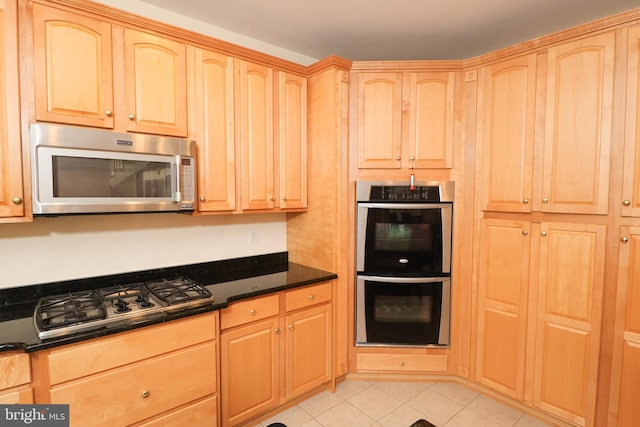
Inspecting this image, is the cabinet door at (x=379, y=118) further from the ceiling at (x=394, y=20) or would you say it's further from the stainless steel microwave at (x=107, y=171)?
the stainless steel microwave at (x=107, y=171)

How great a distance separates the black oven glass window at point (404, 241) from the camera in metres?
2.41

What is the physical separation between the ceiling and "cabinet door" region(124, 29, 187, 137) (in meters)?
0.44

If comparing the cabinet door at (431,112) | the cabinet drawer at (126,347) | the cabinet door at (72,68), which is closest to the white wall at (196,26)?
the cabinet door at (72,68)

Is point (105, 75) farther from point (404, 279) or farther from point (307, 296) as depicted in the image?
point (404, 279)

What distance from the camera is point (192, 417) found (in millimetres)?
1749

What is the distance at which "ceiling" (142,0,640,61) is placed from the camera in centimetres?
201

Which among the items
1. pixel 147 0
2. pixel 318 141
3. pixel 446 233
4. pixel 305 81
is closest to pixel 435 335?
pixel 446 233

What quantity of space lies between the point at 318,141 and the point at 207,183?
0.89m

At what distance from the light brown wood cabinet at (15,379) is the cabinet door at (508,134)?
2.65 meters

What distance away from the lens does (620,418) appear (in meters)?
1.85

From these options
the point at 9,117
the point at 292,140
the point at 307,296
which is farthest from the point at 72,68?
the point at 307,296

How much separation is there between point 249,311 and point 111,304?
28.3 inches

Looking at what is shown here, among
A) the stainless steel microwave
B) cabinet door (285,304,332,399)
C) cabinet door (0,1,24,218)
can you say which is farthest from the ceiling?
cabinet door (285,304,332,399)

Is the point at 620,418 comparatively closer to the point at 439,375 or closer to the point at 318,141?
the point at 439,375
